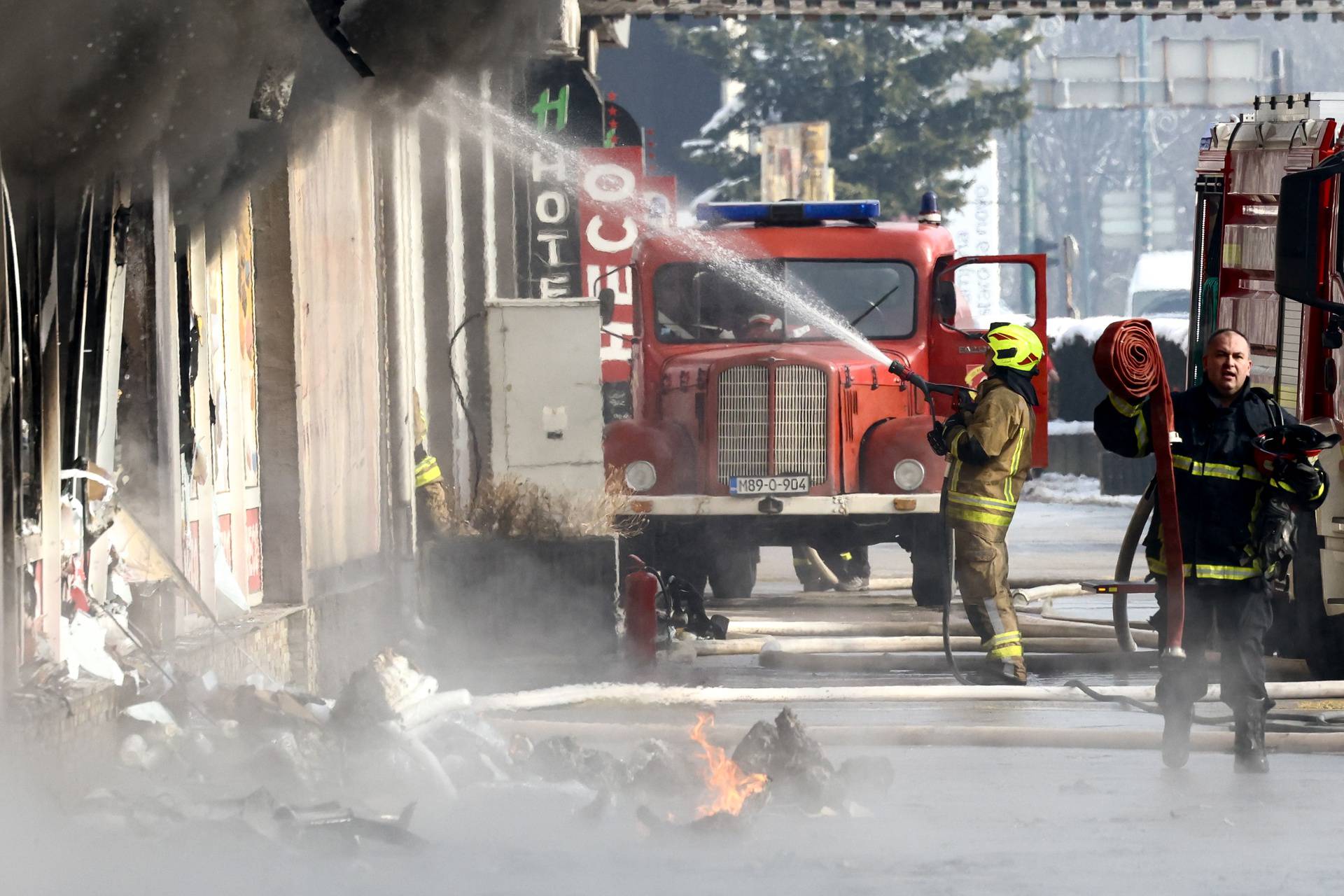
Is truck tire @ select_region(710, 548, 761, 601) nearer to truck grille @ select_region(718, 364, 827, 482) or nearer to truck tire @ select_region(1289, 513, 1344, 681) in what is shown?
truck grille @ select_region(718, 364, 827, 482)

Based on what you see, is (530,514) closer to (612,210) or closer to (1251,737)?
(1251,737)

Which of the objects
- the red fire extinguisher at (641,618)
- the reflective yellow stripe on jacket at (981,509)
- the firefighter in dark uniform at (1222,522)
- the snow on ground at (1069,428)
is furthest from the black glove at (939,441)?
the snow on ground at (1069,428)

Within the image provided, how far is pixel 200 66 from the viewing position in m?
6.91

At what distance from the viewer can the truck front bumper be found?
1322 centimetres

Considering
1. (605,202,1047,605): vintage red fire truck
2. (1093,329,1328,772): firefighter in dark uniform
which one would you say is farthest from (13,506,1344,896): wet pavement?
(605,202,1047,605): vintage red fire truck

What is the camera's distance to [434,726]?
303 inches

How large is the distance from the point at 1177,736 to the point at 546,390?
4.94 meters

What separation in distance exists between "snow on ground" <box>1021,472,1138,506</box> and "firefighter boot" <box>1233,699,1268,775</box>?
1847 centimetres

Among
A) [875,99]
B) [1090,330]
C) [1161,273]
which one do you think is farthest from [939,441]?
[1161,273]

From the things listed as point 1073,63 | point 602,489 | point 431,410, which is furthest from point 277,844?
point 1073,63

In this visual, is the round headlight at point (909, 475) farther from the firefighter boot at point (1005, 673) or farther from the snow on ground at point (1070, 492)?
the snow on ground at point (1070, 492)

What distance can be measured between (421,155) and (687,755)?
276 inches

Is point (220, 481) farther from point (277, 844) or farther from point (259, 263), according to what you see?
point (277, 844)

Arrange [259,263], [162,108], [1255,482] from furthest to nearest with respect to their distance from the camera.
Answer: [259,263], [1255,482], [162,108]
